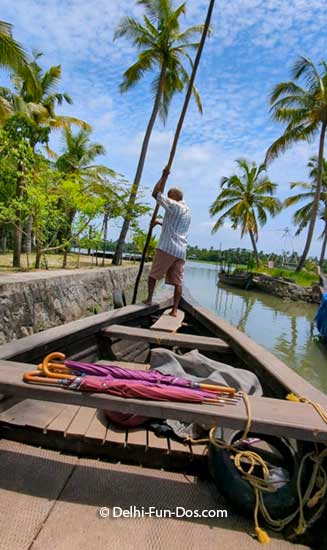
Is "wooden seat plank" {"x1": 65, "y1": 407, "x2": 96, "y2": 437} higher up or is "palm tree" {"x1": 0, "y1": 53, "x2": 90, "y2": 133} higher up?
"palm tree" {"x1": 0, "y1": 53, "x2": 90, "y2": 133}

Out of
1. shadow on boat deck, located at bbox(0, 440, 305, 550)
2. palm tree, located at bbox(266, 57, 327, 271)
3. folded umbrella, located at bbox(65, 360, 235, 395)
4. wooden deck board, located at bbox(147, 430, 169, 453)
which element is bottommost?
shadow on boat deck, located at bbox(0, 440, 305, 550)

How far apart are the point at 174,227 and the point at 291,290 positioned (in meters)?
14.9

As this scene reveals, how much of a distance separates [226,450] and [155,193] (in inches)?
107

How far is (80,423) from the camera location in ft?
5.39

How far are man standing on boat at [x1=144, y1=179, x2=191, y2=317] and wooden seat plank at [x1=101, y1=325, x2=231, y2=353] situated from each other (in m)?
1.00

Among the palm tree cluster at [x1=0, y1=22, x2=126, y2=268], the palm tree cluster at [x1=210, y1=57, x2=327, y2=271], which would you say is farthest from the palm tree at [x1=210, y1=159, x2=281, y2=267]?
the palm tree cluster at [x1=0, y1=22, x2=126, y2=268]

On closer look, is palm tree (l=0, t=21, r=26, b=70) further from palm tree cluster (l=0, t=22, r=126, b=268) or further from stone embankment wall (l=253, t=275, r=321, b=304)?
stone embankment wall (l=253, t=275, r=321, b=304)

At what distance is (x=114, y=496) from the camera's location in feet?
4.33

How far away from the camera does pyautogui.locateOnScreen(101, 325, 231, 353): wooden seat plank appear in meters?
2.58

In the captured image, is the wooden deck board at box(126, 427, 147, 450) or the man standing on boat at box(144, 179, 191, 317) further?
the man standing on boat at box(144, 179, 191, 317)

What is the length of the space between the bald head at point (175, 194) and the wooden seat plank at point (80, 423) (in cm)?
253

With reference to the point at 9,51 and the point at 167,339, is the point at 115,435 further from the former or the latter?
the point at 9,51

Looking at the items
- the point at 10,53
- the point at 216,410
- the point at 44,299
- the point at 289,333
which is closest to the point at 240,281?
the point at 289,333

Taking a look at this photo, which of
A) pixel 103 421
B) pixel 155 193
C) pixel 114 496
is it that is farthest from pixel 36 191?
pixel 114 496
